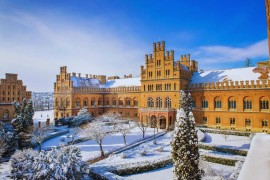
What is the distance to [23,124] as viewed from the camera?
28547mm

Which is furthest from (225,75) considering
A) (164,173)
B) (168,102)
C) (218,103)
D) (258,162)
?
(258,162)

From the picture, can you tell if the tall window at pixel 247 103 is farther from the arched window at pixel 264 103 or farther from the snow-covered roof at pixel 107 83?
the snow-covered roof at pixel 107 83

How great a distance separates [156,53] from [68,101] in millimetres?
26829

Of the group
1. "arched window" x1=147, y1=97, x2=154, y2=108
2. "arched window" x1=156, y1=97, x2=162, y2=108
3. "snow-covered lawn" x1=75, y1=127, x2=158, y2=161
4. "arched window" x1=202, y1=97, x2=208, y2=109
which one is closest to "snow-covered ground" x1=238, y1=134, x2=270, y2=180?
"snow-covered lawn" x1=75, y1=127, x2=158, y2=161

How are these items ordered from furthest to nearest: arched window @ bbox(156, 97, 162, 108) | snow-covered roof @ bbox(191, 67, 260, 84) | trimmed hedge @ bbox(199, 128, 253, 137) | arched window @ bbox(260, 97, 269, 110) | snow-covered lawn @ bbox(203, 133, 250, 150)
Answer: arched window @ bbox(156, 97, 162, 108)
snow-covered roof @ bbox(191, 67, 260, 84)
arched window @ bbox(260, 97, 269, 110)
trimmed hedge @ bbox(199, 128, 253, 137)
snow-covered lawn @ bbox(203, 133, 250, 150)

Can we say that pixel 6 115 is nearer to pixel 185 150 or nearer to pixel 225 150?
pixel 185 150

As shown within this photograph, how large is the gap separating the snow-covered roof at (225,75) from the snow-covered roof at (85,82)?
29.7 metres

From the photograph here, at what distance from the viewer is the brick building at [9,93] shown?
43278 mm

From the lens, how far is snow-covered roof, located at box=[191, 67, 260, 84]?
39.1m

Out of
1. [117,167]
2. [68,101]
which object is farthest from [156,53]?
[117,167]

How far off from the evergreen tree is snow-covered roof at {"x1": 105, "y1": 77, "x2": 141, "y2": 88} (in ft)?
103

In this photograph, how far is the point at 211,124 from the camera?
135ft

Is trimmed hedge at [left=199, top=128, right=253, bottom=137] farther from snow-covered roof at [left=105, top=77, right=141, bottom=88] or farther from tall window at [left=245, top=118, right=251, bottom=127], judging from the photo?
snow-covered roof at [left=105, top=77, right=141, bottom=88]

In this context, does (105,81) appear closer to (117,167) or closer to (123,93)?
(123,93)
